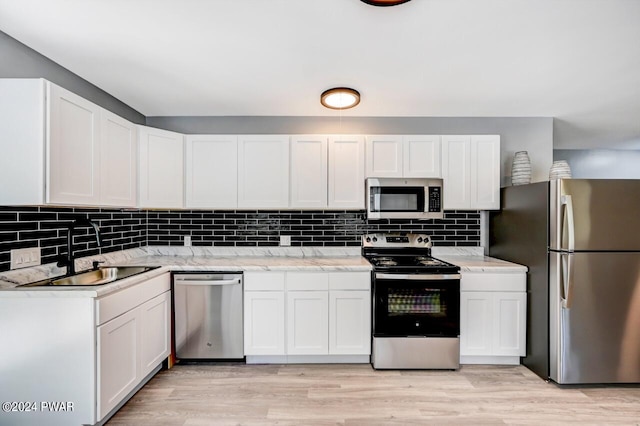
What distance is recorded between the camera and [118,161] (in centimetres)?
264

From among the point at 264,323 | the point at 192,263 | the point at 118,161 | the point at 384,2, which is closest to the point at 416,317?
the point at 264,323

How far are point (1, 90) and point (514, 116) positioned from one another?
407 cm

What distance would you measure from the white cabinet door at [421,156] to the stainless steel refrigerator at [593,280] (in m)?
0.97

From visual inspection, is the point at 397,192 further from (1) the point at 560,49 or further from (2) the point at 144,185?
(2) the point at 144,185

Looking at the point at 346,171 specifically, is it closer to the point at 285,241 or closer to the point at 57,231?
the point at 285,241

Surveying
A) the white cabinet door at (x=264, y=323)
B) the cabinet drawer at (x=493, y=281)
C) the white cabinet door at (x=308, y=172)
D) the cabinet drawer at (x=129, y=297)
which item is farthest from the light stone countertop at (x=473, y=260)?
the cabinet drawer at (x=129, y=297)

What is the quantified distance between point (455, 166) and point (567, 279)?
1.32m

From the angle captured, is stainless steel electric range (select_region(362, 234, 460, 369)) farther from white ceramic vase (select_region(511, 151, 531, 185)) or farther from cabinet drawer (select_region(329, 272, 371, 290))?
white ceramic vase (select_region(511, 151, 531, 185))

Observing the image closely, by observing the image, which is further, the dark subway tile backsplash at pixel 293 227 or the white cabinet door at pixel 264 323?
the dark subway tile backsplash at pixel 293 227

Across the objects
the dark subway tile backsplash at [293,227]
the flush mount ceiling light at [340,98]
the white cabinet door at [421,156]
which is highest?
the flush mount ceiling light at [340,98]

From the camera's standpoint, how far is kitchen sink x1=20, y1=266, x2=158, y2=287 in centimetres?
223

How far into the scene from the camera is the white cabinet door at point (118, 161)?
244cm

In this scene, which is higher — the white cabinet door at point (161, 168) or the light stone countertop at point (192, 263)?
the white cabinet door at point (161, 168)

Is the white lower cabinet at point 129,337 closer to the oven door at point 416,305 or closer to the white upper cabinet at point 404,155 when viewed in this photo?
the oven door at point 416,305
